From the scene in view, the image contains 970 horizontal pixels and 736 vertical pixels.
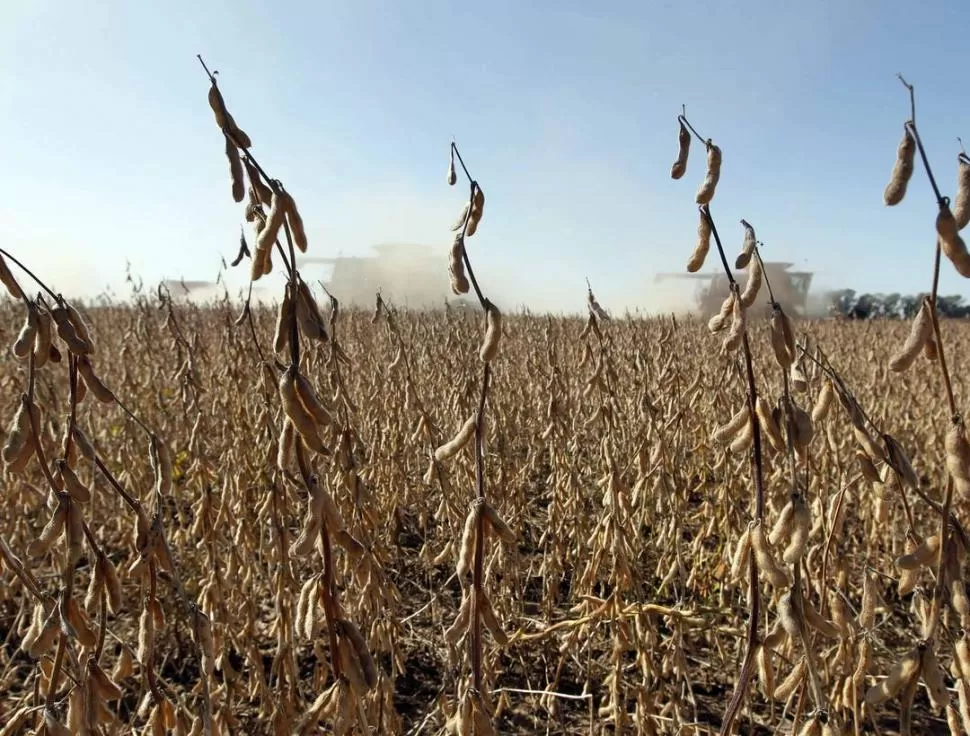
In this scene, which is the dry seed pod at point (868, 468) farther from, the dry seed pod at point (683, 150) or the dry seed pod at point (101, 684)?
the dry seed pod at point (101, 684)

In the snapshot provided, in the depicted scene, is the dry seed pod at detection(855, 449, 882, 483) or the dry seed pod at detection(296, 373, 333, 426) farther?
the dry seed pod at detection(855, 449, 882, 483)

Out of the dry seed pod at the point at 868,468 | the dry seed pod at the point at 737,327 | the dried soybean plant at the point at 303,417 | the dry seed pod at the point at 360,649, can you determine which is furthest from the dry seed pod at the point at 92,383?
the dry seed pod at the point at 868,468

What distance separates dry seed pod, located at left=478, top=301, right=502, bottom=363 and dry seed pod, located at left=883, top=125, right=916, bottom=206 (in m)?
0.56

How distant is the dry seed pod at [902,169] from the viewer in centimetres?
86

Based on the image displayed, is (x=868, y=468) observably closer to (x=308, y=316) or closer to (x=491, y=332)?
(x=491, y=332)

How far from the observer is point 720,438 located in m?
1.02

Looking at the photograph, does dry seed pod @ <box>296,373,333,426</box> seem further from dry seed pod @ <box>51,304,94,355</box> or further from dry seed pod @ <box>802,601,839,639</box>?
dry seed pod @ <box>802,601,839,639</box>

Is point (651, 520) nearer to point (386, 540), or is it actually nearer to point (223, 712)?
point (386, 540)

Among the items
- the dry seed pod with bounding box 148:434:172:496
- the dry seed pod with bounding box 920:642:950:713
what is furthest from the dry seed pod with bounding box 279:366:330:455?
the dry seed pod with bounding box 920:642:950:713

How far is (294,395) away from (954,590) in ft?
3.20

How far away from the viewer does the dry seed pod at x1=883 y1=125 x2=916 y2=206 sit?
863 mm

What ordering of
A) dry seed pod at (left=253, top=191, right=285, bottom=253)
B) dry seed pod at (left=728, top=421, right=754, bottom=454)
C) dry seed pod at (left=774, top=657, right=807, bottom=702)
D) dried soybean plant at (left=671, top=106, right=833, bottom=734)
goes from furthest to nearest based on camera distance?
dry seed pod at (left=774, top=657, right=807, bottom=702), dry seed pod at (left=728, top=421, right=754, bottom=454), dried soybean plant at (left=671, top=106, right=833, bottom=734), dry seed pod at (left=253, top=191, right=285, bottom=253)

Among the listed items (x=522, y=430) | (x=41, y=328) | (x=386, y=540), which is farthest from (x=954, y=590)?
(x=522, y=430)

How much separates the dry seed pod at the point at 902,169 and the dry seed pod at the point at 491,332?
0.56 metres
